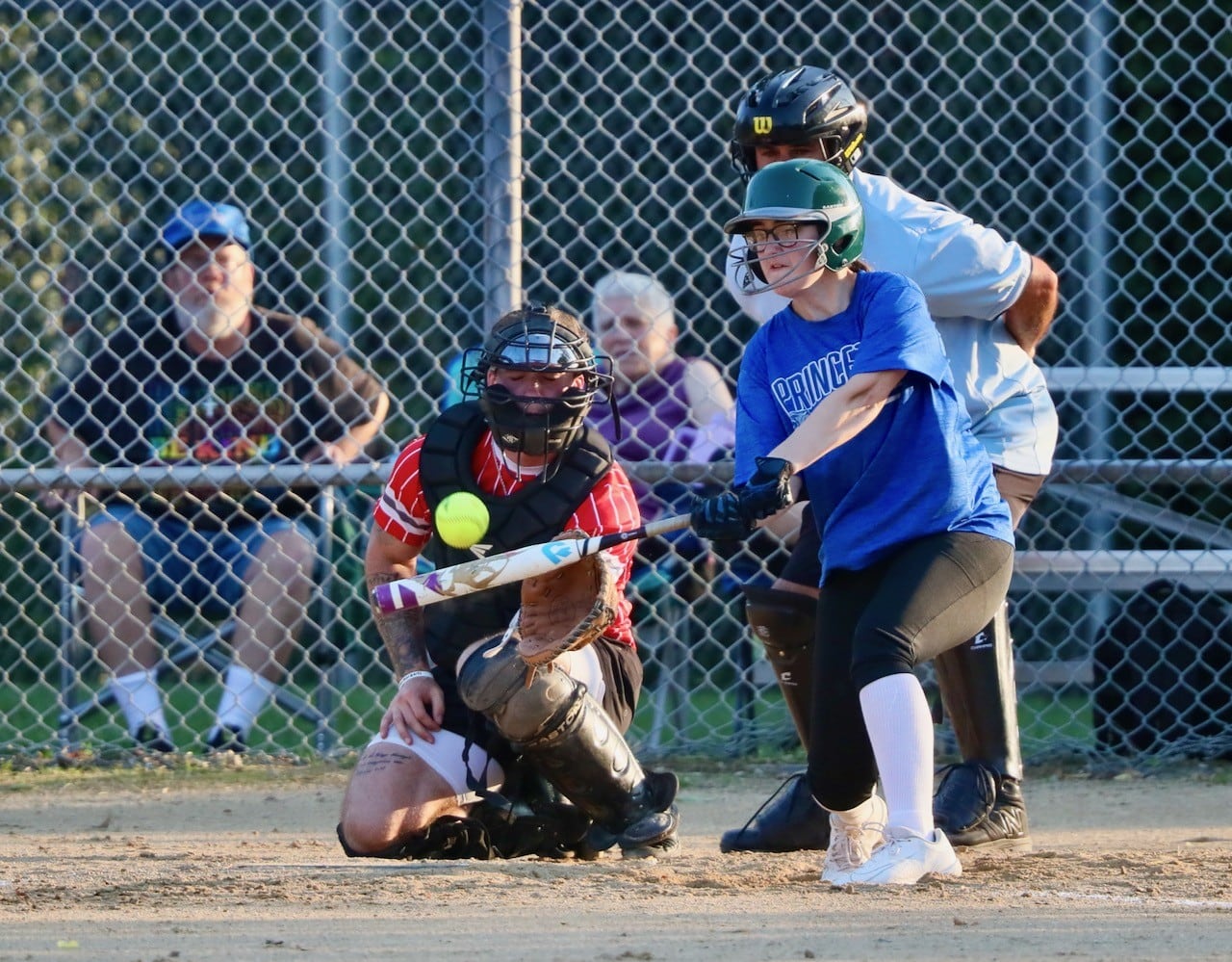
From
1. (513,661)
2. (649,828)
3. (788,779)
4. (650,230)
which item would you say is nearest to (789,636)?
(788,779)

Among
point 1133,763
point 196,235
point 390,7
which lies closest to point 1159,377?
point 1133,763

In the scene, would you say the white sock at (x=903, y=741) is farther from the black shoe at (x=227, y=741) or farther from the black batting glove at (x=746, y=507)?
the black shoe at (x=227, y=741)

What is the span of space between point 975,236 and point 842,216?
53cm

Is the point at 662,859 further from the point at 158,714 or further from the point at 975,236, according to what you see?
the point at 158,714

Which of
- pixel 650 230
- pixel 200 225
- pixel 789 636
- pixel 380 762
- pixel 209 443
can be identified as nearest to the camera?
pixel 380 762

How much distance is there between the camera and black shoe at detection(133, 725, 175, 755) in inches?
211

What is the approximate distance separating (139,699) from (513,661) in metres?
2.28

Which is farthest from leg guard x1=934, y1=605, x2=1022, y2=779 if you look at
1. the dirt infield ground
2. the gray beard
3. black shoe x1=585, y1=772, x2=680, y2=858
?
the gray beard

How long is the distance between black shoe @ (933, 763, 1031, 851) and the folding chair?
2.29 metres

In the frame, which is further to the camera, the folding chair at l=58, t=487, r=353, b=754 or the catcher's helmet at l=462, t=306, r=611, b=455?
the folding chair at l=58, t=487, r=353, b=754

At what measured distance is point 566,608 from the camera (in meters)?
3.58

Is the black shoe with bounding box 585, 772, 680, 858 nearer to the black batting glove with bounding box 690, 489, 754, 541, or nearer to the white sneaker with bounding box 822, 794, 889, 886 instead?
the white sneaker with bounding box 822, 794, 889, 886

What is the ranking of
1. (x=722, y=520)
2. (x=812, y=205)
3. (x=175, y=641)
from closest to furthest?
(x=722, y=520) < (x=812, y=205) < (x=175, y=641)

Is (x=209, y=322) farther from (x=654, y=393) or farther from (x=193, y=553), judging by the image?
(x=654, y=393)
